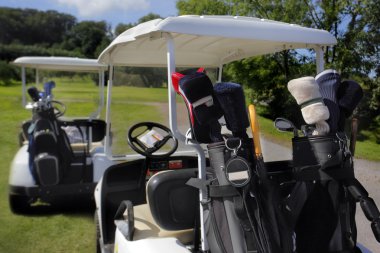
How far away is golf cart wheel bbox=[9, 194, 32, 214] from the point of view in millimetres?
Answer: 4531

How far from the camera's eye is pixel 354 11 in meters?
9.32

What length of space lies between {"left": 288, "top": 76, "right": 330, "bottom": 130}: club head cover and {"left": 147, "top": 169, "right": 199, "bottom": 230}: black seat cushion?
77cm

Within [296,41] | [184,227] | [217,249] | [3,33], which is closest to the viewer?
[217,249]

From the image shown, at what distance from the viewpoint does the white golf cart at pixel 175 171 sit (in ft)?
6.37

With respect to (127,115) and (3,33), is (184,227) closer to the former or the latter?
(127,115)

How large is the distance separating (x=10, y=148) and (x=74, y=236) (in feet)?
18.9

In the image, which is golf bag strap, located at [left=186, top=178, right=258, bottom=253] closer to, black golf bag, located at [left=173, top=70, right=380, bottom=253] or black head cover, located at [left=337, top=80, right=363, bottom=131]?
black golf bag, located at [left=173, top=70, right=380, bottom=253]

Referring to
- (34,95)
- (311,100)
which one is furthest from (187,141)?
(34,95)

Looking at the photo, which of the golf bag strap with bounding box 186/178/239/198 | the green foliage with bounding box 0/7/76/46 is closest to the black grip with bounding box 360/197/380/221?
the golf bag strap with bounding box 186/178/239/198

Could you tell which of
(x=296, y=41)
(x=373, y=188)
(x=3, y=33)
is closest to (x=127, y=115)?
(x=296, y=41)

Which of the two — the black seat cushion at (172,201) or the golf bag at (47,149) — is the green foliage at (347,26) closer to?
the golf bag at (47,149)

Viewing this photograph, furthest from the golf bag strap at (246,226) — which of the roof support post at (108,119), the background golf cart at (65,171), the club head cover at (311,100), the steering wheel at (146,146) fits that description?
the background golf cart at (65,171)

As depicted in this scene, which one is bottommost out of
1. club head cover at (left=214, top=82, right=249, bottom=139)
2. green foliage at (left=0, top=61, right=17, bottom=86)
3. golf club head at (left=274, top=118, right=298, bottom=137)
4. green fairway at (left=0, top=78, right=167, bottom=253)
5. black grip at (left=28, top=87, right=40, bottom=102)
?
green foliage at (left=0, top=61, right=17, bottom=86)

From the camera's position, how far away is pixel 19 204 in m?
4.59
